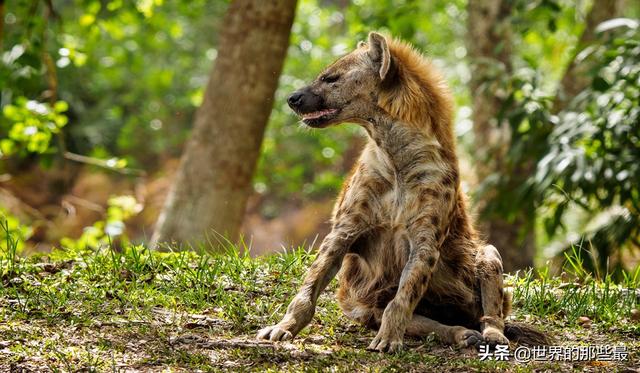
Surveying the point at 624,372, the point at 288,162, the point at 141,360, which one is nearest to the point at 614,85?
the point at 624,372

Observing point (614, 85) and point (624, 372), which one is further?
point (614, 85)

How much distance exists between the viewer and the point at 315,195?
17.2m

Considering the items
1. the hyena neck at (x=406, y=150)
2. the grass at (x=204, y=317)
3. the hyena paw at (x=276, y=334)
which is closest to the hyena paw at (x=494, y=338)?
the grass at (x=204, y=317)

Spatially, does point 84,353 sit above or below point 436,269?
below

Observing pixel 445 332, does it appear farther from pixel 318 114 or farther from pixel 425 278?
pixel 318 114

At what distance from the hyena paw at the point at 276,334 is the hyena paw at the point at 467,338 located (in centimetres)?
85

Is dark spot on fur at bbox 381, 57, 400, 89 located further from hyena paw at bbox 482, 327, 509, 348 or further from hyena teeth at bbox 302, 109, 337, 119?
hyena paw at bbox 482, 327, 509, 348

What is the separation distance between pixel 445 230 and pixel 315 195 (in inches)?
485

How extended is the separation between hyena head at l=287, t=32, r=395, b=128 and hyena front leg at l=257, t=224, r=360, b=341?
666 millimetres

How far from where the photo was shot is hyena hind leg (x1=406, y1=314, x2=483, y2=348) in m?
4.66

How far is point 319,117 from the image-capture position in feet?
17.1

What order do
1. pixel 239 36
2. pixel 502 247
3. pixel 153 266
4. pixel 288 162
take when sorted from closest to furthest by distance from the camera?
pixel 153 266 < pixel 239 36 < pixel 502 247 < pixel 288 162

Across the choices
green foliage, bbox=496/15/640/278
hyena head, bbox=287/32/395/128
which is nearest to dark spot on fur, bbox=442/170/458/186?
hyena head, bbox=287/32/395/128

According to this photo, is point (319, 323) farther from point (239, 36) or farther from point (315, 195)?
point (315, 195)
